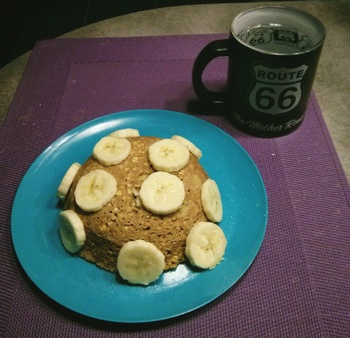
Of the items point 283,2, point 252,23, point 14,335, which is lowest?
point 14,335

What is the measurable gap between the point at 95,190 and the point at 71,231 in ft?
0.31

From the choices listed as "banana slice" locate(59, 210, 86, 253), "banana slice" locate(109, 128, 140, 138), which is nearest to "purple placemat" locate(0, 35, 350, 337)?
"banana slice" locate(59, 210, 86, 253)

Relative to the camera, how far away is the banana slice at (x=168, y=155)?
0.84 m

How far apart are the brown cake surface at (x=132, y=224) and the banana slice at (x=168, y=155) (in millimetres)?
24

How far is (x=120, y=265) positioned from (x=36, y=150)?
466 mm

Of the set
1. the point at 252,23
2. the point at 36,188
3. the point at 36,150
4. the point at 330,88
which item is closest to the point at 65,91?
the point at 36,150

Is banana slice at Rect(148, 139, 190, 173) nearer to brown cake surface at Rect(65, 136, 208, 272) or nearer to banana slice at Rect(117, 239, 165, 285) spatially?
brown cake surface at Rect(65, 136, 208, 272)

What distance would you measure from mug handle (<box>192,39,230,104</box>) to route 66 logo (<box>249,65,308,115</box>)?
3.9 inches

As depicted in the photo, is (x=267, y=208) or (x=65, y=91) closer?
(x=267, y=208)

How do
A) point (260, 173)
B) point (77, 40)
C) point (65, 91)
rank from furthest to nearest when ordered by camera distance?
point (77, 40), point (65, 91), point (260, 173)

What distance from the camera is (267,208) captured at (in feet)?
2.73

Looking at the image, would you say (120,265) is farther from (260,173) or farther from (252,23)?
(252,23)

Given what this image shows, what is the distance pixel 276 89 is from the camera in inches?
35.2

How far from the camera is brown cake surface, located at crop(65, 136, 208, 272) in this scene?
0.78 m
